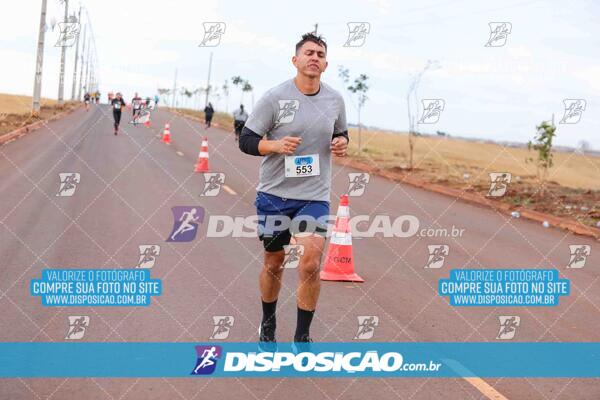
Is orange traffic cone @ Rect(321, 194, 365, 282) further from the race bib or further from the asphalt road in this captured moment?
the race bib

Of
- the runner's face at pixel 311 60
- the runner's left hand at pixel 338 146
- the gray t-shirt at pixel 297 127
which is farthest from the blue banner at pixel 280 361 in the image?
the runner's face at pixel 311 60

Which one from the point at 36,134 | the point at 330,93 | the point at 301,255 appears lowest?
the point at 36,134

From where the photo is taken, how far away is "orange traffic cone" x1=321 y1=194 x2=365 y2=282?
874cm

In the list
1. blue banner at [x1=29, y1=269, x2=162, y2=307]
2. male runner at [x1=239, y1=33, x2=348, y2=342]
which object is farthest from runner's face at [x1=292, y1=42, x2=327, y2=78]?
blue banner at [x1=29, y1=269, x2=162, y2=307]

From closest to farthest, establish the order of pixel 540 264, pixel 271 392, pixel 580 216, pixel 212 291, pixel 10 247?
pixel 271 392 < pixel 212 291 < pixel 10 247 < pixel 540 264 < pixel 580 216

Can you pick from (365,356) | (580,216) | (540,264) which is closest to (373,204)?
(580,216)

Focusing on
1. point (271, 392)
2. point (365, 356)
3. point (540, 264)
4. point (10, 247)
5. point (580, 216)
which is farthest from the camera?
point (580, 216)

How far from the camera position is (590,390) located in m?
5.61

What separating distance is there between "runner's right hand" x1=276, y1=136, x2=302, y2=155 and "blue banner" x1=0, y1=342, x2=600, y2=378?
1.41 m

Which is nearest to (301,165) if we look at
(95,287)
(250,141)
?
(250,141)

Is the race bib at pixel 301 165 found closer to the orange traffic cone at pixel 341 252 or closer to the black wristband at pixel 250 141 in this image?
the black wristband at pixel 250 141

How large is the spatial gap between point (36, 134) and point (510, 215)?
21.2 metres

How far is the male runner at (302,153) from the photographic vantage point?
18.3 ft

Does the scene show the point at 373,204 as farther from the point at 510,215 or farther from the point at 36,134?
the point at 36,134
